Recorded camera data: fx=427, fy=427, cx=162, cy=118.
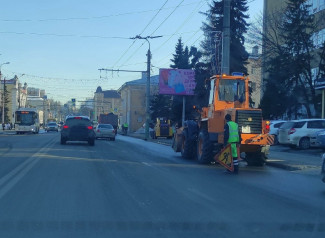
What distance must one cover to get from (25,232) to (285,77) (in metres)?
31.9

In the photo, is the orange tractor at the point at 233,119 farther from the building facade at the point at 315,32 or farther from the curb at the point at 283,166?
the building facade at the point at 315,32

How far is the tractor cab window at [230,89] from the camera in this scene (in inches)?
645

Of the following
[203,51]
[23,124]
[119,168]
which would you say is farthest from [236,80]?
[23,124]

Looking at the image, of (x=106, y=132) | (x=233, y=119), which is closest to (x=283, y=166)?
(x=233, y=119)

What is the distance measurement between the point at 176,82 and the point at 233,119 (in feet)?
99.7

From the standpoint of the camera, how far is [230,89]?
16.5 meters

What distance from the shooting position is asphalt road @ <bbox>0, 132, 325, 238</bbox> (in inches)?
260

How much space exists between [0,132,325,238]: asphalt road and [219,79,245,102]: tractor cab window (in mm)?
3649

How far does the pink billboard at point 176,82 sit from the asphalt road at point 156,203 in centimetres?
3124

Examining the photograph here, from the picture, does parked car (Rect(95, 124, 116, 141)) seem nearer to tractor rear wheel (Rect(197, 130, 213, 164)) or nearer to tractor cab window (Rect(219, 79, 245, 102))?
tractor rear wheel (Rect(197, 130, 213, 164))

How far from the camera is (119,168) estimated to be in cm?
1412

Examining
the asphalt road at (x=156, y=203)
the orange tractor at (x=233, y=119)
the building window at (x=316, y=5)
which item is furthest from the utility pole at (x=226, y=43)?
the building window at (x=316, y=5)

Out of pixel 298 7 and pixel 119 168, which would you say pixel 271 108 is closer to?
pixel 298 7

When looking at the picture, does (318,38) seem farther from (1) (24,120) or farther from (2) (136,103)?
(2) (136,103)
